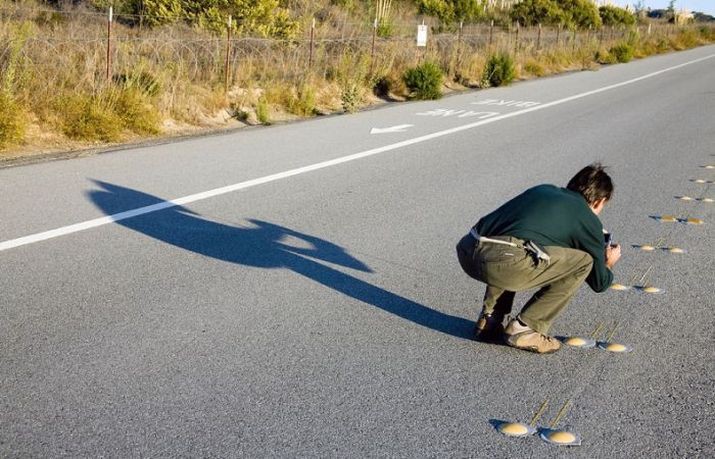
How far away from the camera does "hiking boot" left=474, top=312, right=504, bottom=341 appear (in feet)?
18.0

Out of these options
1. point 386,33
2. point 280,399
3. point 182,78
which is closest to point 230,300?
point 280,399

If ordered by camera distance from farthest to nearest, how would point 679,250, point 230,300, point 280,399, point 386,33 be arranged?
point 386,33
point 679,250
point 230,300
point 280,399

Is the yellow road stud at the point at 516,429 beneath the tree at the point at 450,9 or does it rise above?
beneath

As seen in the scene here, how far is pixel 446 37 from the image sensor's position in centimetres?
2984

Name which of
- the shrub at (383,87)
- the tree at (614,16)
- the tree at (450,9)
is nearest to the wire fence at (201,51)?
the shrub at (383,87)

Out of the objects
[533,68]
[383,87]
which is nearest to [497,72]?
[383,87]

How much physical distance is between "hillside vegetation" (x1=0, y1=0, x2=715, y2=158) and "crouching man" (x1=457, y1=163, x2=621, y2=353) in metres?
8.33

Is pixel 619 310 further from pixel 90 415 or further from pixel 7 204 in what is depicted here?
pixel 7 204

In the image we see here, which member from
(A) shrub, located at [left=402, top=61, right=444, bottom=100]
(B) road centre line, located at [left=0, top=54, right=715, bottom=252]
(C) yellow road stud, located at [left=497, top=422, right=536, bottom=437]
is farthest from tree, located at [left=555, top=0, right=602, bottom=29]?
(C) yellow road stud, located at [left=497, top=422, right=536, bottom=437]

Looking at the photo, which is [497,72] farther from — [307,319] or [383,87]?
[307,319]

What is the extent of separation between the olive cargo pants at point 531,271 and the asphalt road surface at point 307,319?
0.27 meters

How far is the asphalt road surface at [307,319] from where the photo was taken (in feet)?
13.9

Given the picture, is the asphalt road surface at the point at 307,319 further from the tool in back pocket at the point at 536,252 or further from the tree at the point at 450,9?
the tree at the point at 450,9

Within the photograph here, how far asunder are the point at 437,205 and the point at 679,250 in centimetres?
253
